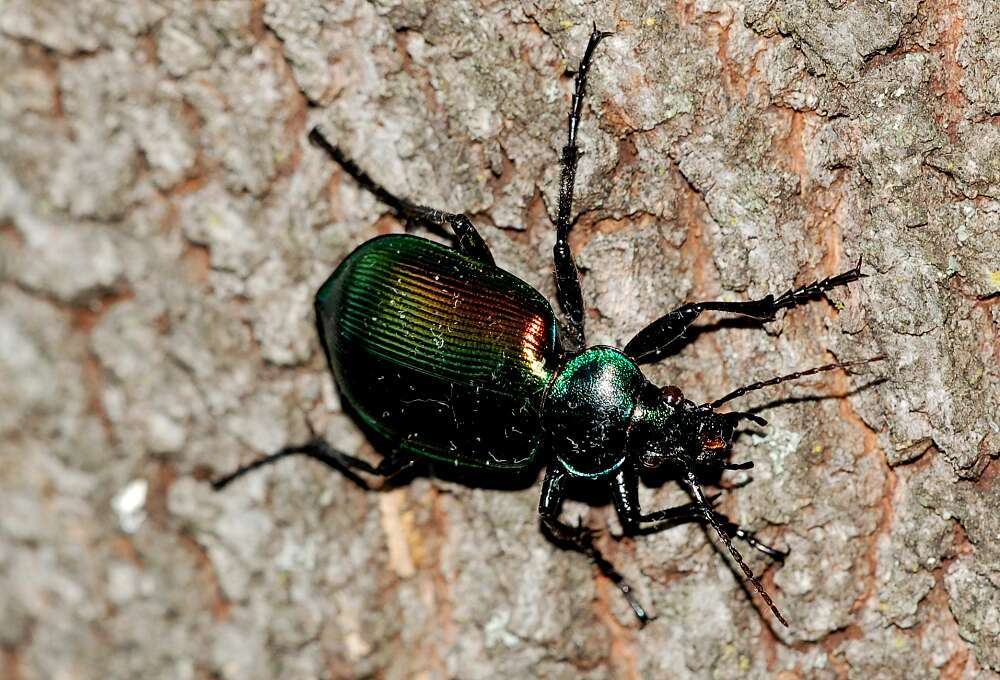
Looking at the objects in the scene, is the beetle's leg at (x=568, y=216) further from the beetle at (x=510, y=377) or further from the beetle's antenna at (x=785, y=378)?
the beetle's antenna at (x=785, y=378)

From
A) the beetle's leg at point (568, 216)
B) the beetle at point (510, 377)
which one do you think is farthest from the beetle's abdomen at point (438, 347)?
the beetle's leg at point (568, 216)

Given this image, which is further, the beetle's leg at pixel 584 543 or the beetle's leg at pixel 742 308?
the beetle's leg at pixel 584 543

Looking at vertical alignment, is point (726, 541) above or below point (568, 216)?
below

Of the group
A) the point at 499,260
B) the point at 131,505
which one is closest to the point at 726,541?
the point at 499,260

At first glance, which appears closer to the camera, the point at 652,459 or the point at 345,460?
the point at 345,460

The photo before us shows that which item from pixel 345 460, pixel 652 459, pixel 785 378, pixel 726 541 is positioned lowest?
pixel 345 460

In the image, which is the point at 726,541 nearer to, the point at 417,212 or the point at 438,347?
the point at 438,347
